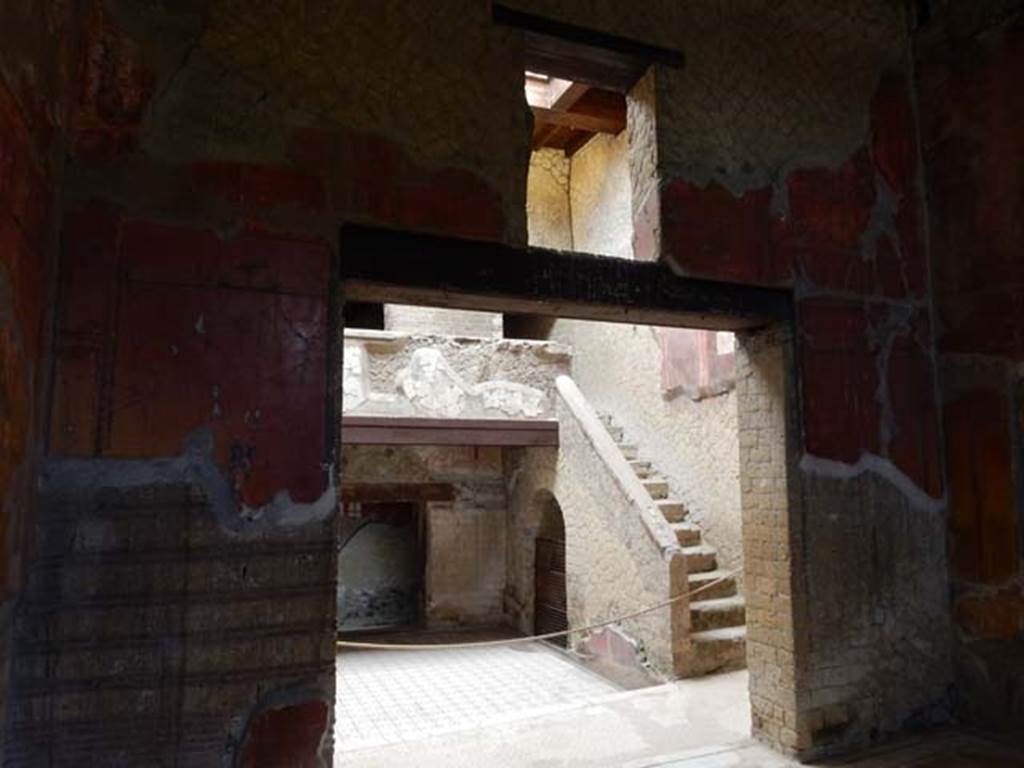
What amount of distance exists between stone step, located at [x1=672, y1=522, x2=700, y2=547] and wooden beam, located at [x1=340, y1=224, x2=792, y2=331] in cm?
283

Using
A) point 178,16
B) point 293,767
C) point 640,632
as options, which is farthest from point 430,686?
point 178,16

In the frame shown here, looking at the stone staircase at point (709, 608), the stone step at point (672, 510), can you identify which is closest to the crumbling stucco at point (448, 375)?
the stone step at point (672, 510)

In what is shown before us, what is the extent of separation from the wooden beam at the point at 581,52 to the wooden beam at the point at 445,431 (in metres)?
4.25

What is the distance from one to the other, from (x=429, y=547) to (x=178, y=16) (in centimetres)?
687

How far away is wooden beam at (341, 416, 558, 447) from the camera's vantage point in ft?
23.5

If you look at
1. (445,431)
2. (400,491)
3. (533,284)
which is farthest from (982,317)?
(400,491)

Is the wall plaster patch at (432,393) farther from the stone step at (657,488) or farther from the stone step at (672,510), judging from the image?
the stone step at (672,510)

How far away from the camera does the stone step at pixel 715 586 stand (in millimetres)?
5777

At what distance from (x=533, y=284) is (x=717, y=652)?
11.5 ft

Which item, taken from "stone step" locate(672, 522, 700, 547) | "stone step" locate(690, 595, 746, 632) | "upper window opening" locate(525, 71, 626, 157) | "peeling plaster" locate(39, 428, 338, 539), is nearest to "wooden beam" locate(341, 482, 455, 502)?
"stone step" locate(672, 522, 700, 547)

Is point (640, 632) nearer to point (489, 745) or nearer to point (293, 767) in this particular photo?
point (489, 745)

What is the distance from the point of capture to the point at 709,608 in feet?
18.4

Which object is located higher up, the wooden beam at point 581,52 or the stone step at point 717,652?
the wooden beam at point 581,52

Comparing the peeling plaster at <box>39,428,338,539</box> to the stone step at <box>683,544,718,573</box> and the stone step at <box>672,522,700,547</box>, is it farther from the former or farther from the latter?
the stone step at <box>672,522,700,547</box>
